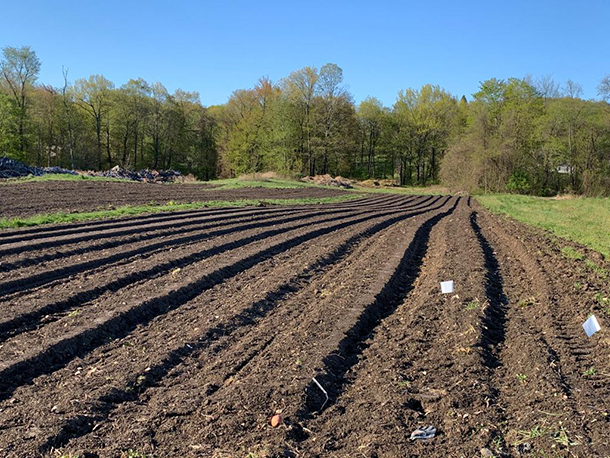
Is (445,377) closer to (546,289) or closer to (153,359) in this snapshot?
(153,359)

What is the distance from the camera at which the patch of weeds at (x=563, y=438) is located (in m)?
3.75

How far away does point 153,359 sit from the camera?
18.4 feet

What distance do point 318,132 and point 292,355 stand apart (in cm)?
5897

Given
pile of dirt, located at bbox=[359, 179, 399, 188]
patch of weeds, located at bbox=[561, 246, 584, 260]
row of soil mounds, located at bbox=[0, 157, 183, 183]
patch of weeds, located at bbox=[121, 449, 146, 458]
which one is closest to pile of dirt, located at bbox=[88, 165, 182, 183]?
row of soil mounds, located at bbox=[0, 157, 183, 183]

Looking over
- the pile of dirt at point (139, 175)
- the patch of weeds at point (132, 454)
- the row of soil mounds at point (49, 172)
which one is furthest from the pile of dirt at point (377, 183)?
the patch of weeds at point (132, 454)

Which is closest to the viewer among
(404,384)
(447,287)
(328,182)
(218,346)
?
(404,384)

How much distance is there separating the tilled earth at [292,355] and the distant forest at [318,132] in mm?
44149

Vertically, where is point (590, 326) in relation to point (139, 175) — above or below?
below

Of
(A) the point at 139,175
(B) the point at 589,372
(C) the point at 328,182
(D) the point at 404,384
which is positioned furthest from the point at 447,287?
(C) the point at 328,182

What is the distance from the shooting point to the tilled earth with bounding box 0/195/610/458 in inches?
157

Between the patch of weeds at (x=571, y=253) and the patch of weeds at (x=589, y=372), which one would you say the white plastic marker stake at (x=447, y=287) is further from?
the patch of weeds at (x=571, y=253)

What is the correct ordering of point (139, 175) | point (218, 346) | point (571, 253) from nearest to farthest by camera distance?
point (218, 346), point (571, 253), point (139, 175)

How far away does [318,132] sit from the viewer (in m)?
62.8

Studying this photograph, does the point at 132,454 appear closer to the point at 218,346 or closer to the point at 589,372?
the point at 218,346
